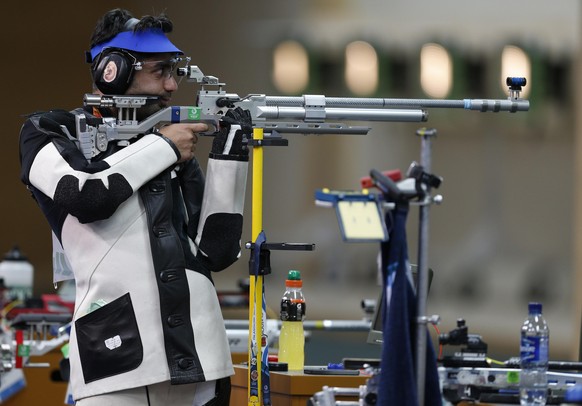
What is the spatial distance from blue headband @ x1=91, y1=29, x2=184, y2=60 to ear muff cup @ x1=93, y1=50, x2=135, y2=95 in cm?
2

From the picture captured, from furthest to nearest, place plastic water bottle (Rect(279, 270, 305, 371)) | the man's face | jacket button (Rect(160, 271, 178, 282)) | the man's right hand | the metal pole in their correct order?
plastic water bottle (Rect(279, 270, 305, 371)), the man's face, the man's right hand, jacket button (Rect(160, 271, 178, 282)), the metal pole

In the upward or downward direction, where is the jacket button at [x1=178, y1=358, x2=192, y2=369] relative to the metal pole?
downward

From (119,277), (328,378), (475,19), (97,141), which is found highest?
(475,19)

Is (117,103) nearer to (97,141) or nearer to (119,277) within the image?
(97,141)

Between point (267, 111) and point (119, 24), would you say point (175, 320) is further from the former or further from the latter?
point (119, 24)

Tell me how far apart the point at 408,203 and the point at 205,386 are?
840 millimetres

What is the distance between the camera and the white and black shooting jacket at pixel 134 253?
330 centimetres

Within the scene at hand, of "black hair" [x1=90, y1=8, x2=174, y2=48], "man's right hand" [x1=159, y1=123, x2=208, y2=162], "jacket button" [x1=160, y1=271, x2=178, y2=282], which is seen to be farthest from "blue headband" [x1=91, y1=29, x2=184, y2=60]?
"jacket button" [x1=160, y1=271, x2=178, y2=282]

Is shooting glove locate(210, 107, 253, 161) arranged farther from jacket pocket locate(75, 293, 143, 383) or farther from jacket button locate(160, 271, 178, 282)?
jacket pocket locate(75, 293, 143, 383)

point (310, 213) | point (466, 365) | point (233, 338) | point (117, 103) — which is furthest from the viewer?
point (310, 213)

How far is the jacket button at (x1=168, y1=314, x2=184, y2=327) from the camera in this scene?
3352mm

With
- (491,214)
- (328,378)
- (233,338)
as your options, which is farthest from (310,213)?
(328,378)

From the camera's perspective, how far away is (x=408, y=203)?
2.89 m

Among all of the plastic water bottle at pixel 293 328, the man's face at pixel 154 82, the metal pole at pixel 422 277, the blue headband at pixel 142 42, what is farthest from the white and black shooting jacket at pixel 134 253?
the metal pole at pixel 422 277
